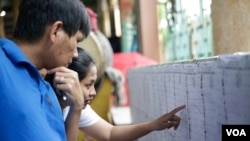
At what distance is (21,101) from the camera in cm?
132

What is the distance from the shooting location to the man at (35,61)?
51.6 inches

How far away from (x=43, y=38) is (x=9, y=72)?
6.8 inches

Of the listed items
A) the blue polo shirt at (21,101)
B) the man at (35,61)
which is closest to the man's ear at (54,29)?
the man at (35,61)

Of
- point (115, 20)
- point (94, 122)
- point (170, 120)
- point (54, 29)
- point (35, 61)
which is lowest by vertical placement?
point (94, 122)

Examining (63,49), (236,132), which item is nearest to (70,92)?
(63,49)

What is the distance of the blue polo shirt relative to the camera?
51.4 inches

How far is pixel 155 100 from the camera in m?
2.09

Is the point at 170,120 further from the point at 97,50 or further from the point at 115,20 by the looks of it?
the point at 115,20

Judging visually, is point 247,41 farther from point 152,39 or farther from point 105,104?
point 152,39

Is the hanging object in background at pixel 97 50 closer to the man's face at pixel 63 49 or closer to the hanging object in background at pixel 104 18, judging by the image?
the man's face at pixel 63 49

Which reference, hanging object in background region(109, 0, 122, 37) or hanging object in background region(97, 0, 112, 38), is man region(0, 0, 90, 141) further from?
hanging object in background region(109, 0, 122, 37)

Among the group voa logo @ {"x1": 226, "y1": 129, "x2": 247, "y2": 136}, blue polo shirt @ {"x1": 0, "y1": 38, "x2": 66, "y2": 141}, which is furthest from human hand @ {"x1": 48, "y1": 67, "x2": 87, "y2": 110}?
voa logo @ {"x1": 226, "y1": 129, "x2": 247, "y2": 136}

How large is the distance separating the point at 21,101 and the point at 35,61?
0.20 metres

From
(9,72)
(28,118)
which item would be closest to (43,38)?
(9,72)
